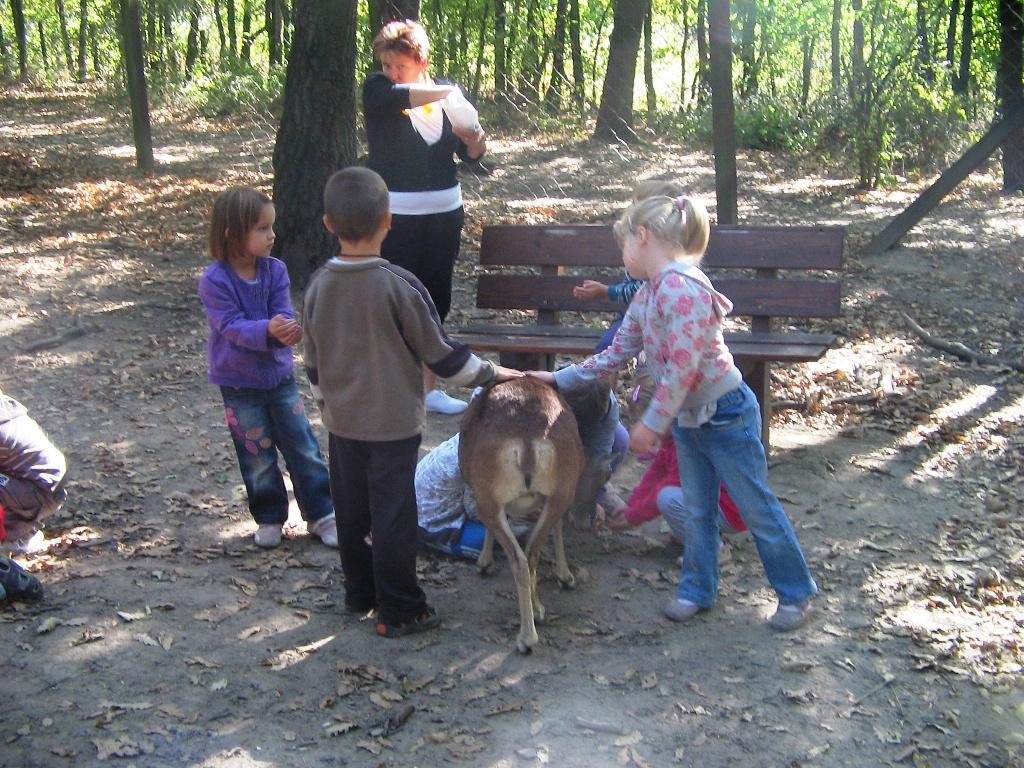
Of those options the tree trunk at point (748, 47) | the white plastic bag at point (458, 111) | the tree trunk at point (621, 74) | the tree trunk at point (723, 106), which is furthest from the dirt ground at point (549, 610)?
the tree trunk at point (748, 47)

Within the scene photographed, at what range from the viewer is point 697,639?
13.0 ft

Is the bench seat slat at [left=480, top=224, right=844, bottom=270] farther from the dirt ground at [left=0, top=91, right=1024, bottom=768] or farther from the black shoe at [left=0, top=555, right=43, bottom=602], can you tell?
the black shoe at [left=0, top=555, right=43, bottom=602]

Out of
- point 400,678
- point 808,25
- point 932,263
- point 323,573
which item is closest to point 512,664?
point 400,678

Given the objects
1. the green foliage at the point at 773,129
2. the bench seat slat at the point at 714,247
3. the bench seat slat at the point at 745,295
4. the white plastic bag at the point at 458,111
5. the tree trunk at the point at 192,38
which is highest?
the tree trunk at the point at 192,38

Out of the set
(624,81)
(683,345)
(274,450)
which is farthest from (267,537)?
(624,81)

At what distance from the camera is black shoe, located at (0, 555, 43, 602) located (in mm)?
4113

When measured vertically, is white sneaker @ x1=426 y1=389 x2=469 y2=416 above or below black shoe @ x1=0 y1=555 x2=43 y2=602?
above

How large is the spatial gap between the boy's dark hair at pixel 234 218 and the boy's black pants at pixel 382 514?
1.08m

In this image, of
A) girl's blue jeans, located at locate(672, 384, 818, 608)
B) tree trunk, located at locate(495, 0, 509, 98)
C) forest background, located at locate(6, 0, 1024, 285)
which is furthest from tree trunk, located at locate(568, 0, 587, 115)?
girl's blue jeans, located at locate(672, 384, 818, 608)

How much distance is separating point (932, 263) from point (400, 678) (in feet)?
24.3

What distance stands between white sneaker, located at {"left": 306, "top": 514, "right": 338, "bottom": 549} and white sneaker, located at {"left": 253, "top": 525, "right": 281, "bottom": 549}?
6.6 inches

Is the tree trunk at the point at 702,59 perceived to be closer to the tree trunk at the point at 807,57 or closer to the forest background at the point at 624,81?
the forest background at the point at 624,81

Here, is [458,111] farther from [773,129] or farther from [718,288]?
[773,129]

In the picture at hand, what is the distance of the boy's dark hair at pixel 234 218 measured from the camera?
4.30 m
